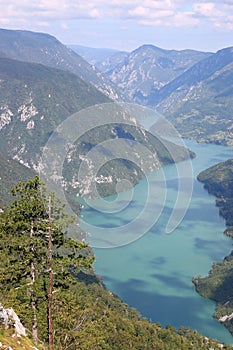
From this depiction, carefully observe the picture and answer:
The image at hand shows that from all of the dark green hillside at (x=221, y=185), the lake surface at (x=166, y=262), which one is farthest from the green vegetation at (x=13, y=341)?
the dark green hillside at (x=221, y=185)

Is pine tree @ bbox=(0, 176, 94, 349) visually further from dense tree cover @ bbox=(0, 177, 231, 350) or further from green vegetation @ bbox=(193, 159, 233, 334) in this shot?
green vegetation @ bbox=(193, 159, 233, 334)

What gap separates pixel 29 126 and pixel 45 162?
2674 centimetres

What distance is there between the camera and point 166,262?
326 ft

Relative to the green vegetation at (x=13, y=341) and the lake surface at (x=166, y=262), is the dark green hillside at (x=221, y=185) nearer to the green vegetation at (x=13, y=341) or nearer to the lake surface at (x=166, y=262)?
the lake surface at (x=166, y=262)

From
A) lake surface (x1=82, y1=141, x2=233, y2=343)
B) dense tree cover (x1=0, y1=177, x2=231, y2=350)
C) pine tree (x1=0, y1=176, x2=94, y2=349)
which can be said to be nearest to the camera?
dense tree cover (x1=0, y1=177, x2=231, y2=350)

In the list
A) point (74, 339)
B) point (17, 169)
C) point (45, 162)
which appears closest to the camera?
point (74, 339)

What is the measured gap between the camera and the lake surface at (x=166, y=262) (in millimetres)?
78750

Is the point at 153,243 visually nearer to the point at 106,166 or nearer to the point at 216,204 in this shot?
the point at 216,204

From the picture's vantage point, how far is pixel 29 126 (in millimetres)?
193625

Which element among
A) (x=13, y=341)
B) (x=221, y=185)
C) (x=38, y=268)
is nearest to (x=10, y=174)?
(x=221, y=185)

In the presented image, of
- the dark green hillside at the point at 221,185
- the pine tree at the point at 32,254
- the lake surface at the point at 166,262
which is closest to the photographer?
the pine tree at the point at 32,254

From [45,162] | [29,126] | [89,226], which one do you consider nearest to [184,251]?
[89,226]

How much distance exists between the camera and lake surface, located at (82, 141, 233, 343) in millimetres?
78750

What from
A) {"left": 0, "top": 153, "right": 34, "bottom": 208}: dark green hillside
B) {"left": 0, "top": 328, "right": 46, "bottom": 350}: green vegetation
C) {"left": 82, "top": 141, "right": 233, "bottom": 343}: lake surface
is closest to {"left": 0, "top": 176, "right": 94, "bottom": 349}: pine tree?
{"left": 0, "top": 328, "right": 46, "bottom": 350}: green vegetation
